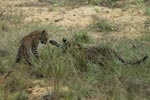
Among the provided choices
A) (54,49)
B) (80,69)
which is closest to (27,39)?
(54,49)

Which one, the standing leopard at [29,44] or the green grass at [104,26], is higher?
the standing leopard at [29,44]

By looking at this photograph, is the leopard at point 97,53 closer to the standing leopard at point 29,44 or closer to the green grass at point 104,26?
the standing leopard at point 29,44

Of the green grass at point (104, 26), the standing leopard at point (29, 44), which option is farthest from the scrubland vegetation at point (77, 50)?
the standing leopard at point (29, 44)

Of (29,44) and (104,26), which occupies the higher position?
(29,44)

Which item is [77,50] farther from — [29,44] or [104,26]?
[104,26]

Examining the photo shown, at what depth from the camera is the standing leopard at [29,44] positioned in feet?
22.3

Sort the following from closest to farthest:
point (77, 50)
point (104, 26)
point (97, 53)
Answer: point (77, 50) → point (97, 53) → point (104, 26)

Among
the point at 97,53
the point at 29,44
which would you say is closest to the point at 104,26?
the point at 97,53

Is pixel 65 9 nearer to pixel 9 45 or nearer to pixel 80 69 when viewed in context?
pixel 9 45

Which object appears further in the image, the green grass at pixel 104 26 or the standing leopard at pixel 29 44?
the green grass at pixel 104 26

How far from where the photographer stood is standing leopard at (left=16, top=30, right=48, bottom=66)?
6789mm

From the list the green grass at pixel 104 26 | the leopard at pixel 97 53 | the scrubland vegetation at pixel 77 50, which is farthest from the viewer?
the green grass at pixel 104 26

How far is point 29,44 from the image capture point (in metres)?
7.02

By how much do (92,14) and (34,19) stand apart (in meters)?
1.25
